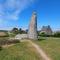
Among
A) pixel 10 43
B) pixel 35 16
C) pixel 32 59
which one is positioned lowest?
pixel 32 59

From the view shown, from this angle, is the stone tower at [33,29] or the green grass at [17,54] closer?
the green grass at [17,54]

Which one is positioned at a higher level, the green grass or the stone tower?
the stone tower

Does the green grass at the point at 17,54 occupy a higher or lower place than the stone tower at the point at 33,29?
lower

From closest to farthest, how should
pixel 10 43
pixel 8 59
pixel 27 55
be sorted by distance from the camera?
pixel 8 59, pixel 27 55, pixel 10 43

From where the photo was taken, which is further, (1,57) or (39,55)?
(39,55)

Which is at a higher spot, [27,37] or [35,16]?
[35,16]

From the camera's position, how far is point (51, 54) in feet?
62.4

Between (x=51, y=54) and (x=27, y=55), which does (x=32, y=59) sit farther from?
(x=51, y=54)

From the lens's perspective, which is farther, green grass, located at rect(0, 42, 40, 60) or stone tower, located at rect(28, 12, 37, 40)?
stone tower, located at rect(28, 12, 37, 40)

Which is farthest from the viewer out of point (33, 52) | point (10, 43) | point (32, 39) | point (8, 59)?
point (32, 39)

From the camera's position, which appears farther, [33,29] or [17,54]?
[33,29]

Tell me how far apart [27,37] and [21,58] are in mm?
12885

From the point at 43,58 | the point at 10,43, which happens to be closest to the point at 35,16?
the point at 10,43

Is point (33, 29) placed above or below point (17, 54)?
above
